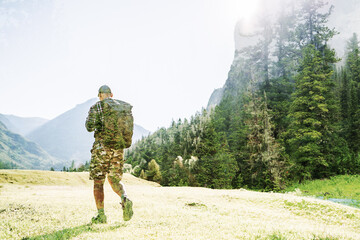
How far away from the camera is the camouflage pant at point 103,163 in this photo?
5371 mm

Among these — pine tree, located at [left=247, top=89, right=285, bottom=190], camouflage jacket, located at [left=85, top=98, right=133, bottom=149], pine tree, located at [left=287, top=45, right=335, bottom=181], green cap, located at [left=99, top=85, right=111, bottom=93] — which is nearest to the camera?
camouflage jacket, located at [left=85, top=98, right=133, bottom=149]

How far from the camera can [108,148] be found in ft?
18.1

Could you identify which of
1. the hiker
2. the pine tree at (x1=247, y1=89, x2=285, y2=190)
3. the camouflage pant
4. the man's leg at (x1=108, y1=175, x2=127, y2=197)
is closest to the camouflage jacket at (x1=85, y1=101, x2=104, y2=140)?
the hiker

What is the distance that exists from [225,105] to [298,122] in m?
29.7

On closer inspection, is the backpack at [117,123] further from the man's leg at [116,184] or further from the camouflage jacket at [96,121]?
the man's leg at [116,184]

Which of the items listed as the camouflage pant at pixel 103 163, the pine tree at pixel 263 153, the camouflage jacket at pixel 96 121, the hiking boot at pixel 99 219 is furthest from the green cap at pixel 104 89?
the pine tree at pixel 263 153

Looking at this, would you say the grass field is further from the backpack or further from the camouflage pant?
the backpack

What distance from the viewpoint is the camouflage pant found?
5.37 metres

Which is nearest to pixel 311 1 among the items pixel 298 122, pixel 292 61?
pixel 292 61

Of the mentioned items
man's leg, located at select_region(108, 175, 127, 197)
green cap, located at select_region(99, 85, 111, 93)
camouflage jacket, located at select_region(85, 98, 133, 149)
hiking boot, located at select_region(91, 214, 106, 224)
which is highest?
green cap, located at select_region(99, 85, 111, 93)

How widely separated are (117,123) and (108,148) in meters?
0.65

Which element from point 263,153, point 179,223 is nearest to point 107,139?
point 179,223

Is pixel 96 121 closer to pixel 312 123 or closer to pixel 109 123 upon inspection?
pixel 109 123

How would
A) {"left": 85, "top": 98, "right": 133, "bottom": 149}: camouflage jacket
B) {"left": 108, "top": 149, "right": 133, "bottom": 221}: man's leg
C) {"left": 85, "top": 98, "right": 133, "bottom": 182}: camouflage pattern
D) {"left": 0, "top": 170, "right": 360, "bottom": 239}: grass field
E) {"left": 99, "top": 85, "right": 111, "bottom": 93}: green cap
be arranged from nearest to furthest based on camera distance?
{"left": 0, "top": 170, "right": 360, "bottom": 239}: grass field
{"left": 108, "top": 149, "right": 133, "bottom": 221}: man's leg
{"left": 85, "top": 98, "right": 133, "bottom": 182}: camouflage pattern
{"left": 85, "top": 98, "right": 133, "bottom": 149}: camouflage jacket
{"left": 99, "top": 85, "right": 111, "bottom": 93}: green cap
